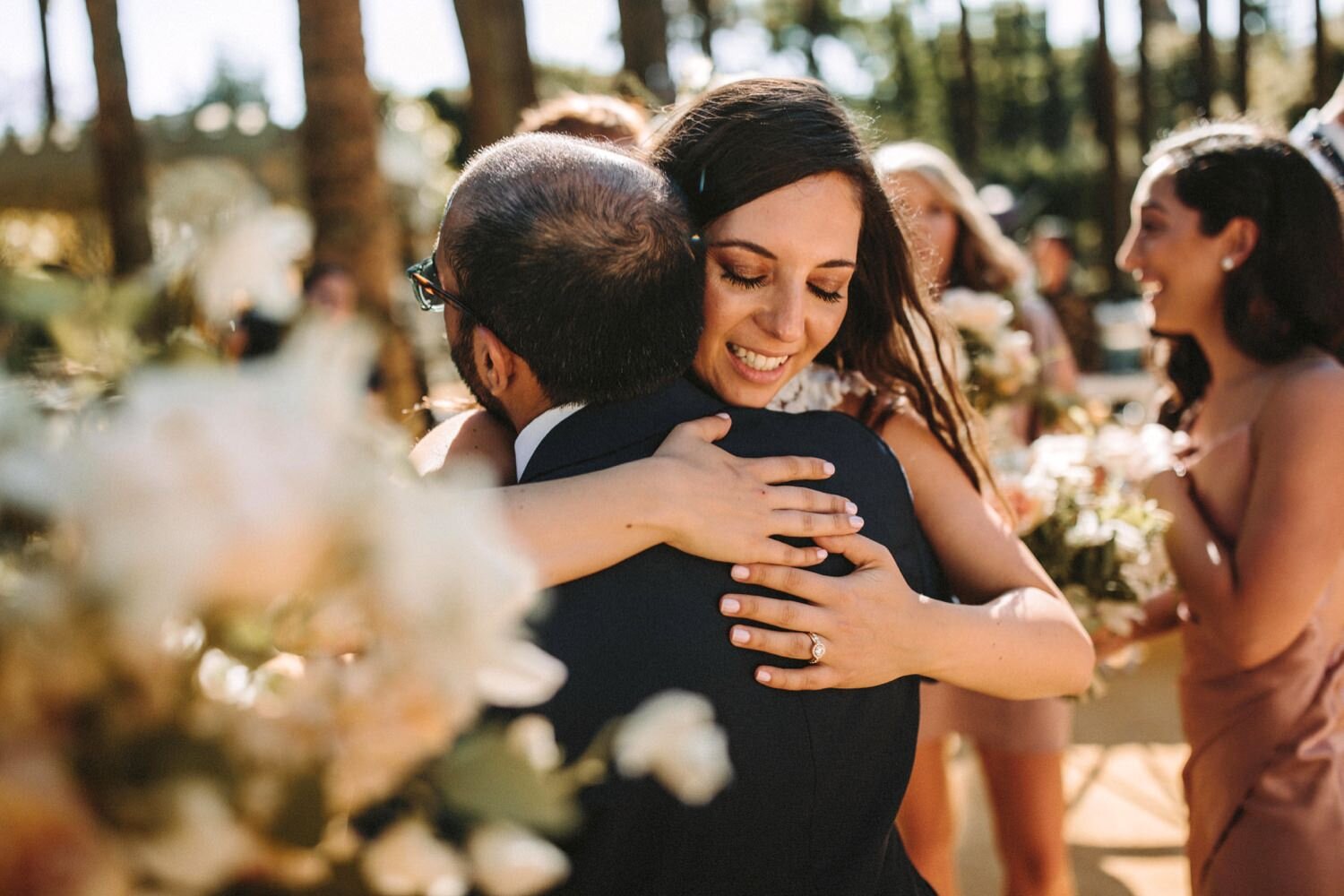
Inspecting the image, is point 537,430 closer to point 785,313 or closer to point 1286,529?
point 785,313

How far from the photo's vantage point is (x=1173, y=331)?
9.99 feet

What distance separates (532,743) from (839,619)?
82cm

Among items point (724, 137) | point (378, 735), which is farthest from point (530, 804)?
point (724, 137)

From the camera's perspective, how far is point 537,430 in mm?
1648

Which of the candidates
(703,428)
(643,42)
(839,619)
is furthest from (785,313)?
(643,42)

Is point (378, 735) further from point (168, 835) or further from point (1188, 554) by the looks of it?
point (1188, 554)

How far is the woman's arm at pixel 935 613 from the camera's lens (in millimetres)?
1511

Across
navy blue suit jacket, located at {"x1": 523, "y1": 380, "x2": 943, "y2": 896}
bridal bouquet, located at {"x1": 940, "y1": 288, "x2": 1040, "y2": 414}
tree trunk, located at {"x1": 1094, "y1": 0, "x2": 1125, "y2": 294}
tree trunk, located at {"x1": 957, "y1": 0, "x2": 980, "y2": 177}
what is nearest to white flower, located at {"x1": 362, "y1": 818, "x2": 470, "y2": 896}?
navy blue suit jacket, located at {"x1": 523, "y1": 380, "x2": 943, "y2": 896}

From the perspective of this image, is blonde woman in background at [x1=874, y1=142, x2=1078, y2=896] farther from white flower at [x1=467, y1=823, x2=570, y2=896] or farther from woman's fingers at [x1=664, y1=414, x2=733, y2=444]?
white flower at [x1=467, y1=823, x2=570, y2=896]

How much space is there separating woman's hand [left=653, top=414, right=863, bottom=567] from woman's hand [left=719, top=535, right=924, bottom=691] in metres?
0.03

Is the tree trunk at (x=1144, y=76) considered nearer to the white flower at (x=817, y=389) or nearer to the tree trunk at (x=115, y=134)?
the tree trunk at (x=115, y=134)

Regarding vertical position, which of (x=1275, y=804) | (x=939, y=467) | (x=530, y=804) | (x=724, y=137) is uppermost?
(x=724, y=137)

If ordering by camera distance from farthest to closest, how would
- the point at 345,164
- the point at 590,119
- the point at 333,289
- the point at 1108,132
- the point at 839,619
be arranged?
the point at 1108,132 < the point at 345,164 < the point at 333,289 < the point at 590,119 < the point at 839,619

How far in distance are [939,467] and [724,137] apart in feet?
2.24
